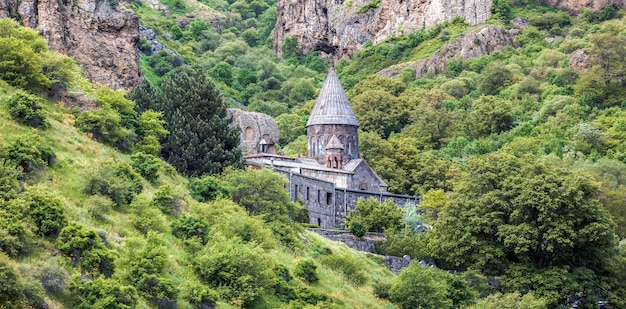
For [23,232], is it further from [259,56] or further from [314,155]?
→ [259,56]

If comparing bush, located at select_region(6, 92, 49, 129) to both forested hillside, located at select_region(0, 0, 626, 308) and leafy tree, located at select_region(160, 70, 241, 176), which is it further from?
leafy tree, located at select_region(160, 70, 241, 176)

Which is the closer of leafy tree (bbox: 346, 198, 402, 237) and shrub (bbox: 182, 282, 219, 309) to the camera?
shrub (bbox: 182, 282, 219, 309)

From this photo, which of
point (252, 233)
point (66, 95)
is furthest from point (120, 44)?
point (252, 233)

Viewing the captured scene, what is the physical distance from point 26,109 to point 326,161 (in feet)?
116

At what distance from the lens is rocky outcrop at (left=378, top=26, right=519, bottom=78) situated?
129 meters

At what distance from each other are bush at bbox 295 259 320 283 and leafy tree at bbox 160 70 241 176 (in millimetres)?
12305

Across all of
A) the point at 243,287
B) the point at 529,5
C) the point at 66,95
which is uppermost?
the point at 529,5

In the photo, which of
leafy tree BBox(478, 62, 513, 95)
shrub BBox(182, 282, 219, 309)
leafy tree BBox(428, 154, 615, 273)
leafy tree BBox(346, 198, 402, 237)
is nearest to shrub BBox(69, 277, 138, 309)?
shrub BBox(182, 282, 219, 309)

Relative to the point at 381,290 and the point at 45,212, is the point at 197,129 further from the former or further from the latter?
the point at 45,212

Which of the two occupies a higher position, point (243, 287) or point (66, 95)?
point (66, 95)

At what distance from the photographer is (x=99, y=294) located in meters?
31.9

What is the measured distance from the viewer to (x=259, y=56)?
14900 centimetres

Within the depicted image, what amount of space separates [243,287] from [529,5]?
10749cm

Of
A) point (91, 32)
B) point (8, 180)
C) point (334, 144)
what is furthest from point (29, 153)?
point (334, 144)
